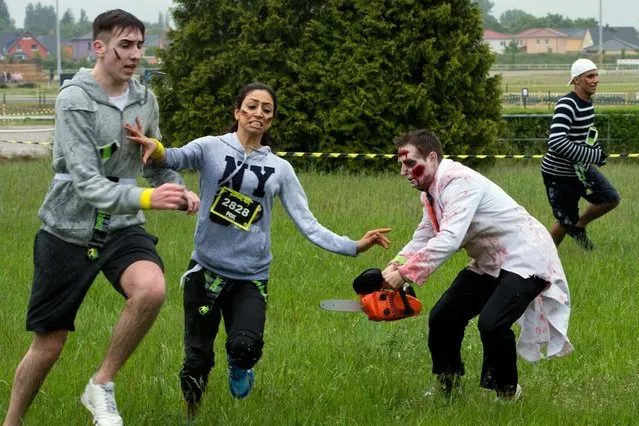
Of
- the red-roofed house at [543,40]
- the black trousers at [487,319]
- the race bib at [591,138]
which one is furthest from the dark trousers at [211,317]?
the red-roofed house at [543,40]

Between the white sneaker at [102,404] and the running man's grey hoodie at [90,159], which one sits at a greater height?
the running man's grey hoodie at [90,159]

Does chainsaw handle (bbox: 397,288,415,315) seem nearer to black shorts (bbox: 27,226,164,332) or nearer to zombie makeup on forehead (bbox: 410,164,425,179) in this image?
zombie makeup on forehead (bbox: 410,164,425,179)

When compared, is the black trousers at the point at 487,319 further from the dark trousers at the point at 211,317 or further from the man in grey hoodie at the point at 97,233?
the man in grey hoodie at the point at 97,233

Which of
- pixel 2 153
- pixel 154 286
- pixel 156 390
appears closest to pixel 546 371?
pixel 156 390

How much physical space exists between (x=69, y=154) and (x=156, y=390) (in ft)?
6.12

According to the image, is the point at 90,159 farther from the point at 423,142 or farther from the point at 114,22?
the point at 423,142

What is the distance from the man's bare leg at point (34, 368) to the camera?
601 cm

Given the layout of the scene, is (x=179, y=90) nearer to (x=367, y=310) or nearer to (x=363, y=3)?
(x=363, y=3)

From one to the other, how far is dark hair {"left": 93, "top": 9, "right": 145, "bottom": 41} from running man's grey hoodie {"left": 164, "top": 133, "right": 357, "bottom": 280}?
0.74 m

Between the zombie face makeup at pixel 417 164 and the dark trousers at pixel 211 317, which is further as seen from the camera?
the zombie face makeup at pixel 417 164

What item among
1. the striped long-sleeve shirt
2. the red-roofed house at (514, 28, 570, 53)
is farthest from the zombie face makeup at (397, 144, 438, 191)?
the red-roofed house at (514, 28, 570, 53)

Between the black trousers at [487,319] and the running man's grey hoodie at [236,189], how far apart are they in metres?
0.71

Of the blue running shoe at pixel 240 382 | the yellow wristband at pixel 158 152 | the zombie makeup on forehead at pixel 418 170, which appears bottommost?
the blue running shoe at pixel 240 382

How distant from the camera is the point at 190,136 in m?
21.1
